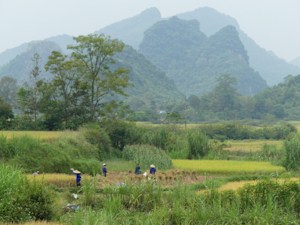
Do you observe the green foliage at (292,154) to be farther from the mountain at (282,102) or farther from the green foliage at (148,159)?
the mountain at (282,102)

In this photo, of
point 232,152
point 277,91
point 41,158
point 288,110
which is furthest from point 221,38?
point 41,158

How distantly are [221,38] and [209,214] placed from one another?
186 metres

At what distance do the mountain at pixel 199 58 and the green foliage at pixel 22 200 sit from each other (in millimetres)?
141098

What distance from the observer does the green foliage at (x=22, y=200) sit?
5.98 metres

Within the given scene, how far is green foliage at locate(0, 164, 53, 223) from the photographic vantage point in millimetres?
5981

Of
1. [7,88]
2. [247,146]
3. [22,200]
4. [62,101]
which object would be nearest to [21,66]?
[7,88]

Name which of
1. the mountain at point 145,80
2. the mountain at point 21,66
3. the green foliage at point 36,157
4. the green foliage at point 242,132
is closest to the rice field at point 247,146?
the green foliage at point 242,132

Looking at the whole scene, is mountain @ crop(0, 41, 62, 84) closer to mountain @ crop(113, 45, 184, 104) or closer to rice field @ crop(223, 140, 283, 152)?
mountain @ crop(113, 45, 184, 104)

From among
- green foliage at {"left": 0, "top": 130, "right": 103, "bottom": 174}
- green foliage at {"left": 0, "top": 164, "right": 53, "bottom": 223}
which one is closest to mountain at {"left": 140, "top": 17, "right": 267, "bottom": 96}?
green foliage at {"left": 0, "top": 130, "right": 103, "bottom": 174}

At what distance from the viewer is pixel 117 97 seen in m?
101

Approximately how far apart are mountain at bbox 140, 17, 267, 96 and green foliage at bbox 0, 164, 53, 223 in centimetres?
14110

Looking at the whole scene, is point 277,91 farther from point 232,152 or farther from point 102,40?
point 102,40

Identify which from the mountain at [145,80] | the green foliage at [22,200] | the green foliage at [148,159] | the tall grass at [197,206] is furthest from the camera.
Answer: the mountain at [145,80]

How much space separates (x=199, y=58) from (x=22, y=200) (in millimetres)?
180674
